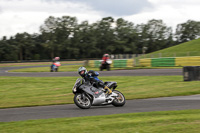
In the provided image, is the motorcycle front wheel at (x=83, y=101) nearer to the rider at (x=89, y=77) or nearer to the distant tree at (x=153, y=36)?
the rider at (x=89, y=77)

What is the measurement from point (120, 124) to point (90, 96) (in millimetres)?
3099

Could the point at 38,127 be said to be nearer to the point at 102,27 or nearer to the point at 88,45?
the point at 88,45

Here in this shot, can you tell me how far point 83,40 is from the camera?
9388 cm

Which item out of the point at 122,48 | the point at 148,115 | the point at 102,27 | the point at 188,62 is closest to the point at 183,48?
the point at 188,62

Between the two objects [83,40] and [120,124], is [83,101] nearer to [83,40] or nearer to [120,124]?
[120,124]

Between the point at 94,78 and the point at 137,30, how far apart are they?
9813cm

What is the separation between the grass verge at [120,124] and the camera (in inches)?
228

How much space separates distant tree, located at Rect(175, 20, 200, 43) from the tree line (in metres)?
11.3

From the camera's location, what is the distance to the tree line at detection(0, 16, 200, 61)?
88.5m

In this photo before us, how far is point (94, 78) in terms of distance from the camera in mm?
9422

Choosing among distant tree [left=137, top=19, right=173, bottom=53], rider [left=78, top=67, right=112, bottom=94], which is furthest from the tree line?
rider [left=78, top=67, right=112, bottom=94]

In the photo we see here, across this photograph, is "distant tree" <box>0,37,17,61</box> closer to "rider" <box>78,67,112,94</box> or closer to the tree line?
the tree line

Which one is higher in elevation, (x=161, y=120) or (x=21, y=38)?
(x=21, y=38)

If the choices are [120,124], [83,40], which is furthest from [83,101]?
[83,40]
